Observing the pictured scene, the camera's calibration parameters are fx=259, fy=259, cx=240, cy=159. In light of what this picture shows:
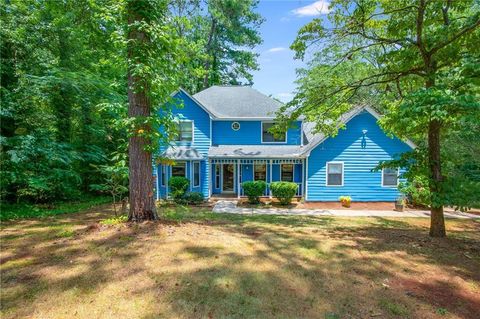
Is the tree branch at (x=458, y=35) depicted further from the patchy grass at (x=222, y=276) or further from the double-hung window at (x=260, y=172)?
the double-hung window at (x=260, y=172)

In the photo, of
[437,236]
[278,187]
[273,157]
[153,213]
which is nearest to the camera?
[153,213]

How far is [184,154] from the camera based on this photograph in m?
15.4

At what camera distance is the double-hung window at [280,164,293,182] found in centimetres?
1623

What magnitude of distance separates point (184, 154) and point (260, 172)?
486cm

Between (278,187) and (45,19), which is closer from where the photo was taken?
(45,19)

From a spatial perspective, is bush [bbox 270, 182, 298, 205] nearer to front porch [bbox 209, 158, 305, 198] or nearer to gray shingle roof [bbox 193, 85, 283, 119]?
front porch [bbox 209, 158, 305, 198]

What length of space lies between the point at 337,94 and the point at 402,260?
199 inches

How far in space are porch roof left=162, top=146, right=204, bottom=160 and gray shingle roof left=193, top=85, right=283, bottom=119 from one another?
257cm

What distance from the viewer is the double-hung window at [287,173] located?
53.3ft

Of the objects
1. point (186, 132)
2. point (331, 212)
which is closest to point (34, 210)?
point (186, 132)

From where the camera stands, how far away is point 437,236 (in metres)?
6.66

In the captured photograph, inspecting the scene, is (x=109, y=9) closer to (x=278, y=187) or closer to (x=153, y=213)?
(x=153, y=213)

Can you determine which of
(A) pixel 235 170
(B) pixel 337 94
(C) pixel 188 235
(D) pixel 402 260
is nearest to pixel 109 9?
(C) pixel 188 235

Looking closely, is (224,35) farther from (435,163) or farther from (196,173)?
(435,163)
